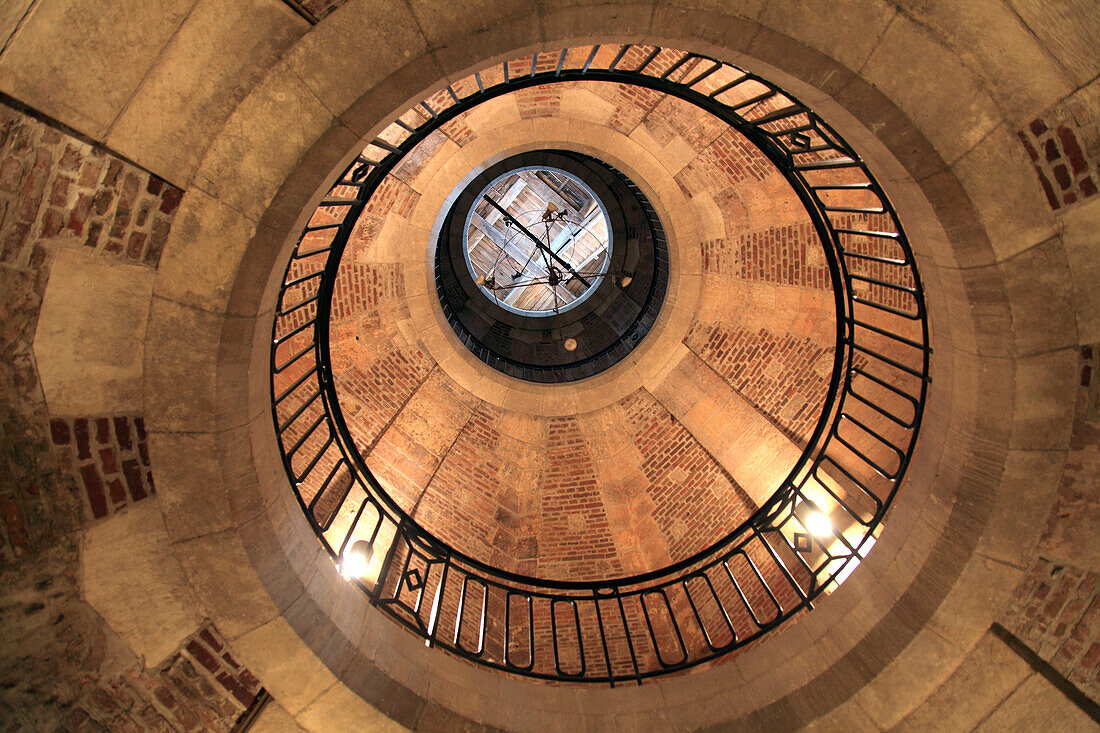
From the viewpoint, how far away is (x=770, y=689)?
11.3ft

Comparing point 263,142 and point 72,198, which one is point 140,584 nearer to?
point 72,198

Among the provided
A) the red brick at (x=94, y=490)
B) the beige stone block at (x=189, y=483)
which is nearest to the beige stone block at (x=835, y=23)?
the beige stone block at (x=189, y=483)

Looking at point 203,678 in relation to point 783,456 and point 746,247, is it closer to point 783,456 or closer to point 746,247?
point 783,456

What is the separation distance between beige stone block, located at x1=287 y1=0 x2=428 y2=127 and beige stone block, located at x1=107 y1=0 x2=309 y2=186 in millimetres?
84

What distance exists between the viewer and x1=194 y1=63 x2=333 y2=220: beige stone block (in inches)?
93.2

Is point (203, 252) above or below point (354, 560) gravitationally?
above

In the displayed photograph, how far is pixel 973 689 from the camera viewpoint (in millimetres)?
2990

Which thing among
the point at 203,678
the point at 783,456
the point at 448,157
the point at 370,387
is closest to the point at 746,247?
the point at 783,456

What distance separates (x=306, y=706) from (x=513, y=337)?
573cm

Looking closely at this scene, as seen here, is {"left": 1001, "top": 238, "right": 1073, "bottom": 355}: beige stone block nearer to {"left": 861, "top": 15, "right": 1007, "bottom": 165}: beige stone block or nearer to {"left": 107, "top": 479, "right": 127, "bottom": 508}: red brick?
{"left": 861, "top": 15, "right": 1007, "bottom": 165}: beige stone block

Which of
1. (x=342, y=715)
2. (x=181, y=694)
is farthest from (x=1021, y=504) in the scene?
(x=181, y=694)

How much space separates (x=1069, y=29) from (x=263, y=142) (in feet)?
10.8

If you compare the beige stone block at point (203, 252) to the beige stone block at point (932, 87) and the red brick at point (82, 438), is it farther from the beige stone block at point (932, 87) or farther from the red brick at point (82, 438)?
the beige stone block at point (932, 87)

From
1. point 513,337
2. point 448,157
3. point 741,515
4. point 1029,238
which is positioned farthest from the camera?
point 513,337
